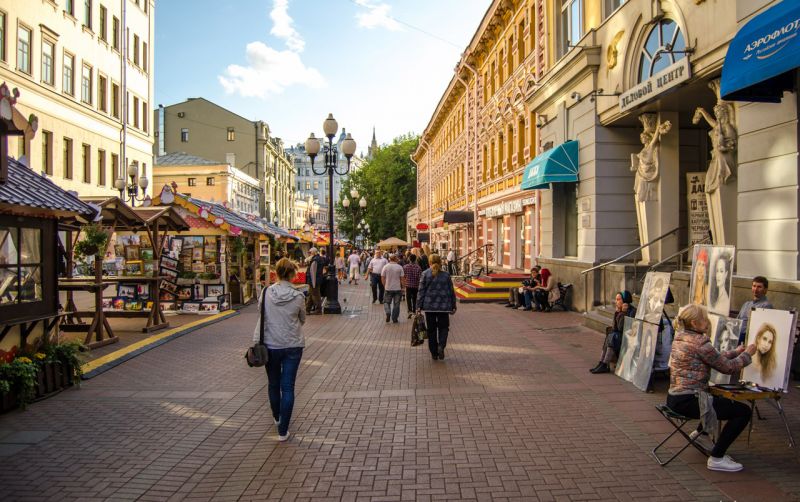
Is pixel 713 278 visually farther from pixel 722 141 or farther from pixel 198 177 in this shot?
pixel 198 177

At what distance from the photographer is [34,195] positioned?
796cm

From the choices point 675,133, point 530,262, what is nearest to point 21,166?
point 675,133

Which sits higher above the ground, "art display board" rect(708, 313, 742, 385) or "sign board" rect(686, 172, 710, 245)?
"sign board" rect(686, 172, 710, 245)

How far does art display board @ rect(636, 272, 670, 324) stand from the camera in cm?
775

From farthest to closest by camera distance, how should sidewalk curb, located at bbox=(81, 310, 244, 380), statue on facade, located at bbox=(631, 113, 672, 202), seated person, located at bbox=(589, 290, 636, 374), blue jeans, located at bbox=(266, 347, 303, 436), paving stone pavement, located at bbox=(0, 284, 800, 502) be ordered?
statue on facade, located at bbox=(631, 113, 672, 202) → sidewalk curb, located at bbox=(81, 310, 244, 380) → seated person, located at bbox=(589, 290, 636, 374) → blue jeans, located at bbox=(266, 347, 303, 436) → paving stone pavement, located at bbox=(0, 284, 800, 502)

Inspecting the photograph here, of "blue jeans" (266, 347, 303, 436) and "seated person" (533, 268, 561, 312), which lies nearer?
"blue jeans" (266, 347, 303, 436)

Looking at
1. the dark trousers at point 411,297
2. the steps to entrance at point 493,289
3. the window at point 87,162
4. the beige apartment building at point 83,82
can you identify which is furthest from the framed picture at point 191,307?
the window at point 87,162

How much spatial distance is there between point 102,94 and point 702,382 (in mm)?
35654

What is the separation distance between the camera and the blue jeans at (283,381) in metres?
5.95

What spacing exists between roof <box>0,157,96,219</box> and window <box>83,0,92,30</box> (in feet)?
87.3

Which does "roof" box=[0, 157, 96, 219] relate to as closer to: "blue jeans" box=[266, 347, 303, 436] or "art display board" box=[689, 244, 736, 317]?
"blue jeans" box=[266, 347, 303, 436]

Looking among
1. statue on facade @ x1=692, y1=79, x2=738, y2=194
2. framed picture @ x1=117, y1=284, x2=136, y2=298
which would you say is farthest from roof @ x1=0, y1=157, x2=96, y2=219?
statue on facade @ x1=692, y1=79, x2=738, y2=194

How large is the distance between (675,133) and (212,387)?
33.8 ft

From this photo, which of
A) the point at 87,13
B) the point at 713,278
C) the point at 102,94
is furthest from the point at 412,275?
the point at 102,94
